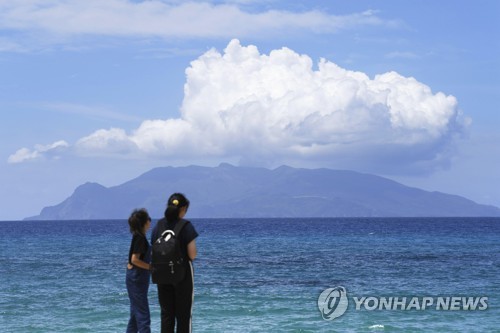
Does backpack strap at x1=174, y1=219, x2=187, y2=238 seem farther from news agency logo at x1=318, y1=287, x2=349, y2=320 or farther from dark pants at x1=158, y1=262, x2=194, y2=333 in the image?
news agency logo at x1=318, y1=287, x2=349, y2=320

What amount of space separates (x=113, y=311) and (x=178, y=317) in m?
14.4

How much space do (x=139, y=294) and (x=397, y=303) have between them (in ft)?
54.0

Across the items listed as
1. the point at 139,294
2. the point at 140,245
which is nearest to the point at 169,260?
the point at 140,245

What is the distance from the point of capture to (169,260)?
10750 millimetres

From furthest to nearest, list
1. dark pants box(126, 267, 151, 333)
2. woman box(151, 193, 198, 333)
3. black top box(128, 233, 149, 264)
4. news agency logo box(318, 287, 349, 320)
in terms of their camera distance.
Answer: news agency logo box(318, 287, 349, 320)
dark pants box(126, 267, 151, 333)
black top box(128, 233, 149, 264)
woman box(151, 193, 198, 333)

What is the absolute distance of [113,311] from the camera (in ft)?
81.5

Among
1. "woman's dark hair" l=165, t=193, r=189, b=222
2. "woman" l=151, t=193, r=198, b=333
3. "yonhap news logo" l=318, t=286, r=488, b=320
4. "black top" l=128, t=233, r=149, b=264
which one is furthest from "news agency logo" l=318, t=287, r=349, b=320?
"woman's dark hair" l=165, t=193, r=189, b=222

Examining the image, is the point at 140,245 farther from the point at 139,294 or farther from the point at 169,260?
the point at 169,260

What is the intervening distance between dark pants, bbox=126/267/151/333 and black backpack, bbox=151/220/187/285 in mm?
1109

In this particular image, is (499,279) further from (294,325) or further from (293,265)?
(294,325)

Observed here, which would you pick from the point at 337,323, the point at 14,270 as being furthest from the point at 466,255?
the point at 337,323

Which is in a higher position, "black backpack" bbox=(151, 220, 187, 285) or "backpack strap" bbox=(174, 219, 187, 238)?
"backpack strap" bbox=(174, 219, 187, 238)

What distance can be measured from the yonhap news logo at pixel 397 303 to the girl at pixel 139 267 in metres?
11.5

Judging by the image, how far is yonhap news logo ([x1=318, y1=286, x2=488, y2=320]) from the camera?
24.6 meters
